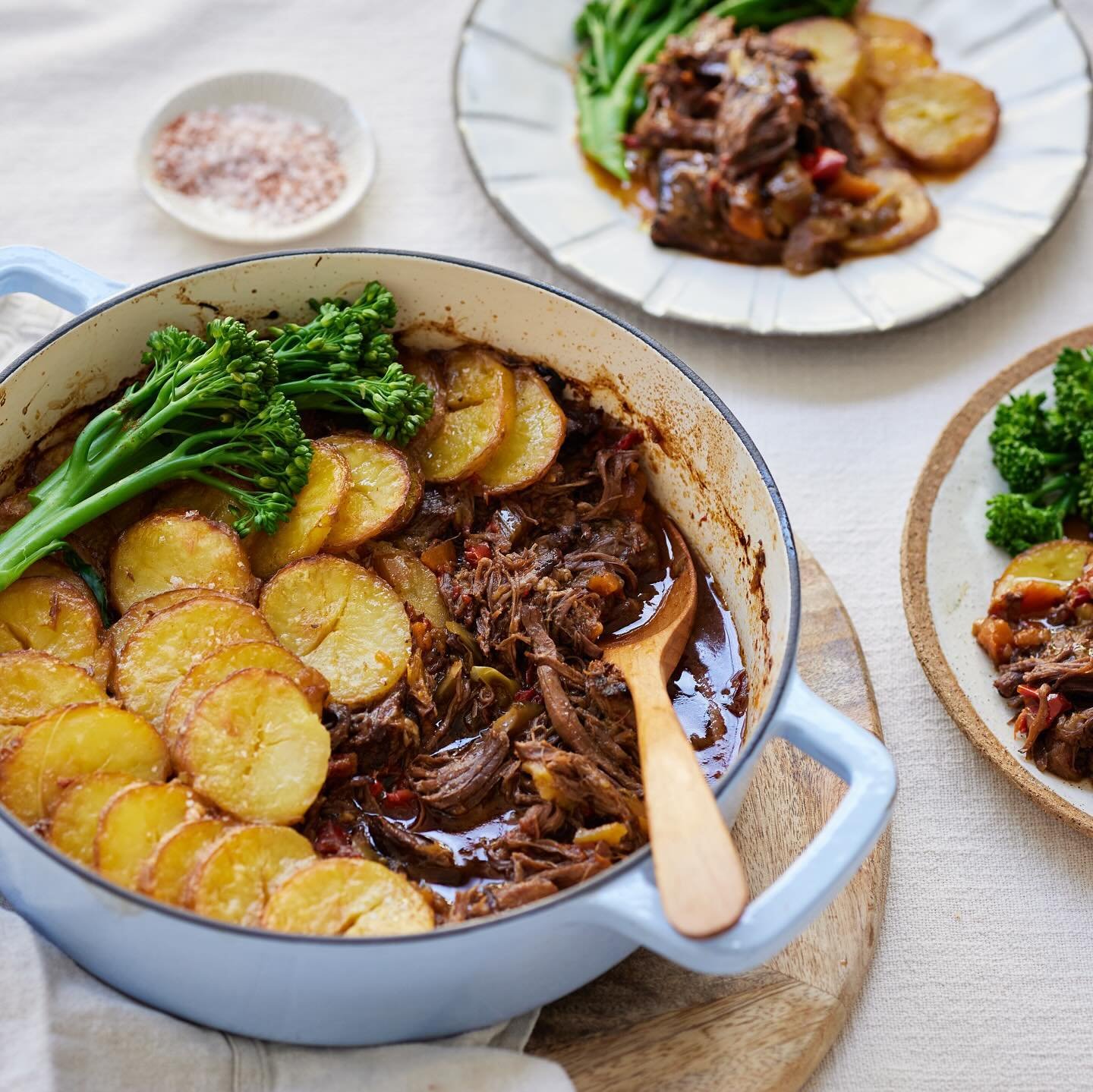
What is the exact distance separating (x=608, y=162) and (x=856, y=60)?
1.05 metres

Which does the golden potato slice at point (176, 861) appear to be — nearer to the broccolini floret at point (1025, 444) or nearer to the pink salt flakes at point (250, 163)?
the broccolini floret at point (1025, 444)

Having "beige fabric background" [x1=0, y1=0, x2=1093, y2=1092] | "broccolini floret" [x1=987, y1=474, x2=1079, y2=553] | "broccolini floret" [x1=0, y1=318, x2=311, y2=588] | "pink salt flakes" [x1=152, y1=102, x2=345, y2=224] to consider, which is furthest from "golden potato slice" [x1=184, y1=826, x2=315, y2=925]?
"pink salt flakes" [x1=152, y1=102, x2=345, y2=224]

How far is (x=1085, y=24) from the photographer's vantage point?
197 inches

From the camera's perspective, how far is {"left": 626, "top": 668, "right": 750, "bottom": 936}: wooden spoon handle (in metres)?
2.04

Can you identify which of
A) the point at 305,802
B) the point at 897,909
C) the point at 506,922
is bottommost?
the point at 897,909

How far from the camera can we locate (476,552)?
302 cm

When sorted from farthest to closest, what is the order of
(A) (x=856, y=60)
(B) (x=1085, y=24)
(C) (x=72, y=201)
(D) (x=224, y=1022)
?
(B) (x=1085, y=24), (A) (x=856, y=60), (C) (x=72, y=201), (D) (x=224, y=1022)

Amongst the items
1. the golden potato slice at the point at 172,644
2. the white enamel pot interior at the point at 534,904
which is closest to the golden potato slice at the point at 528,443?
the white enamel pot interior at the point at 534,904

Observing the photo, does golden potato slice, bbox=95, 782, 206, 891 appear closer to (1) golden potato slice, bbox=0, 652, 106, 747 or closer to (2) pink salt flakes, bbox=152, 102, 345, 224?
(1) golden potato slice, bbox=0, 652, 106, 747

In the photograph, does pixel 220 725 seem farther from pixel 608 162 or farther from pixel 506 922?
pixel 608 162

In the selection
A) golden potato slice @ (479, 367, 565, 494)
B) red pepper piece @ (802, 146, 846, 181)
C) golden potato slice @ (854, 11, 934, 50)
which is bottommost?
golden potato slice @ (479, 367, 565, 494)

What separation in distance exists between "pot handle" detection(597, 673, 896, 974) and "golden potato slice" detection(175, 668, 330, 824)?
69cm

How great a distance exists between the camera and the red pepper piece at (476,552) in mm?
3012

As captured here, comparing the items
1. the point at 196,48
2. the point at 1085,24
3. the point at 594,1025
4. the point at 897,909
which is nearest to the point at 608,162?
the point at 196,48
